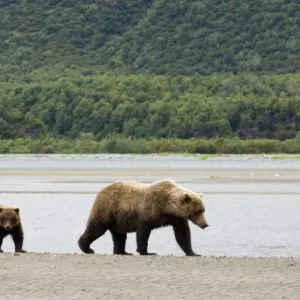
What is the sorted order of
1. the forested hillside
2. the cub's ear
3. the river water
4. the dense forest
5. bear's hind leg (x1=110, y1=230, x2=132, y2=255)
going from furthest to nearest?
the forested hillside < the dense forest < the river water < bear's hind leg (x1=110, y1=230, x2=132, y2=255) < the cub's ear

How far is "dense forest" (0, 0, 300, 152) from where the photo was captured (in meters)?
85.0

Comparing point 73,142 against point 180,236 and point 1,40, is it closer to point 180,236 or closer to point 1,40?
point 1,40

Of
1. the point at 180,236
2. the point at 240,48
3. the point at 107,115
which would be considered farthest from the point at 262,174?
the point at 240,48

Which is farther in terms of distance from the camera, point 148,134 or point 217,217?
point 148,134

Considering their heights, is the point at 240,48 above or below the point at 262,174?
above

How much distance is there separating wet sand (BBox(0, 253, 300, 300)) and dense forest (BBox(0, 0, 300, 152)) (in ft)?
227

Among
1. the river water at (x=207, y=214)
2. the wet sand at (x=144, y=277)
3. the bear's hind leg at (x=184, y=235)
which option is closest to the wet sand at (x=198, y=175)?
the river water at (x=207, y=214)

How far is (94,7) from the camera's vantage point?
399 feet

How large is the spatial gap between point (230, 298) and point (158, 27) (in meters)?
108

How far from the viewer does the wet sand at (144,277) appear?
9953mm

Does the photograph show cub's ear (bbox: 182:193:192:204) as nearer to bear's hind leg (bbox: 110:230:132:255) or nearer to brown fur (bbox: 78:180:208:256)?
brown fur (bbox: 78:180:208:256)

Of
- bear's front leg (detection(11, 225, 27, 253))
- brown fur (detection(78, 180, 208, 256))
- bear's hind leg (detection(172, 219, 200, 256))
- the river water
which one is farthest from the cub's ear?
the river water

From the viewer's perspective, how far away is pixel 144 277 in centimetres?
1116

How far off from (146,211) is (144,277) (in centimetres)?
252
